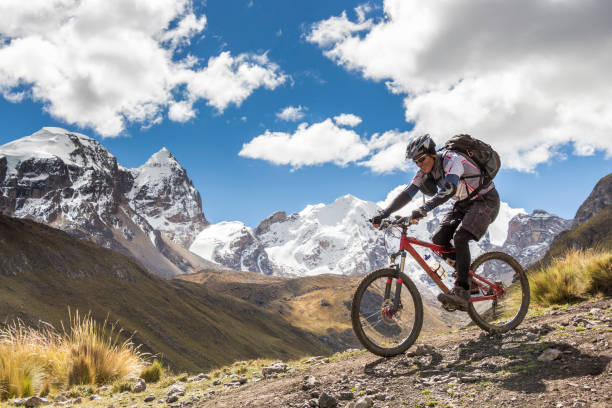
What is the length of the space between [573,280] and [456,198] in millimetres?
4299

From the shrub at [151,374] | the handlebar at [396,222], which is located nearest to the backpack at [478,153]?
the handlebar at [396,222]

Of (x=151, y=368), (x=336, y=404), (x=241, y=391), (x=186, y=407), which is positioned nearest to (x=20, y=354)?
(x=151, y=368)

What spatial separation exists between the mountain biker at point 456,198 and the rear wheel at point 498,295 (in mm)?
487

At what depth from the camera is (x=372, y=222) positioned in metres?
6.86

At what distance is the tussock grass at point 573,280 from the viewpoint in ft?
28.8

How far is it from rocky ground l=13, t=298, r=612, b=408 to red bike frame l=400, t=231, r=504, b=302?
26.0 inches

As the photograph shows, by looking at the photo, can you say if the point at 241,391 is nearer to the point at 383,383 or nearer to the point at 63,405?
the point at 383,383

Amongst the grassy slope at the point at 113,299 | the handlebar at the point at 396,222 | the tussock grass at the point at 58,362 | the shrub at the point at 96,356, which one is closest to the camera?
the handlebar at the point at 396,222

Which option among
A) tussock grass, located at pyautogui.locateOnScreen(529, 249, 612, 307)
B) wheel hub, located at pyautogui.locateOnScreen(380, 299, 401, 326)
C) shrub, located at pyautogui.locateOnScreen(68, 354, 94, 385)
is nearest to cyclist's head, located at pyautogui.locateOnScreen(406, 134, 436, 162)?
wheel hub, located at pyautogui.locateOnScreen(380, 299, 401, 326)

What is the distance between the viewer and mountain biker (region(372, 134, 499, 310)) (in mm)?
6508

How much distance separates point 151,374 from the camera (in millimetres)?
8984

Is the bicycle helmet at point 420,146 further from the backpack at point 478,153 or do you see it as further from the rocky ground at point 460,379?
the rocky ground at point 460,379

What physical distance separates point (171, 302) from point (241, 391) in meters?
125

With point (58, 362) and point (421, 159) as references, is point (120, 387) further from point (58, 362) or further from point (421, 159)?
point (421, 159)
